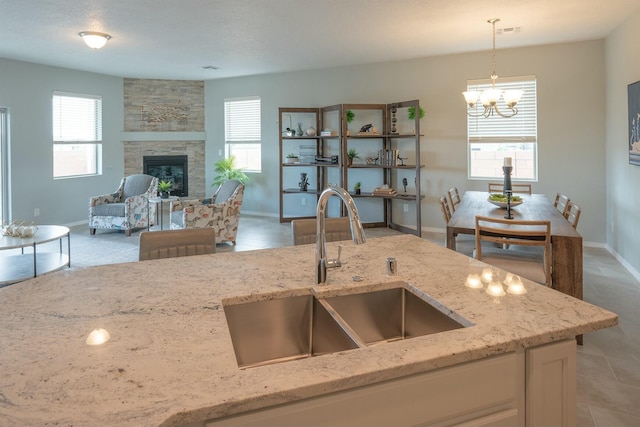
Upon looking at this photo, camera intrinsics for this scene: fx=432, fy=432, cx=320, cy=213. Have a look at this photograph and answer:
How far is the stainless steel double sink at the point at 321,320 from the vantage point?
1455 mm

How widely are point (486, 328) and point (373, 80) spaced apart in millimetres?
6632

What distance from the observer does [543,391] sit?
1159 mm

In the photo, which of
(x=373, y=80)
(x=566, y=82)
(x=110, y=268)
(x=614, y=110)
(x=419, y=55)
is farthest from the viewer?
(x=373, y=80)

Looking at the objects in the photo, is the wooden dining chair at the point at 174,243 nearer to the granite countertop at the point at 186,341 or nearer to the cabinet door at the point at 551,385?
the granite countertop at the point at 186,341

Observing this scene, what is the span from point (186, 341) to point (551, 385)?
985mm

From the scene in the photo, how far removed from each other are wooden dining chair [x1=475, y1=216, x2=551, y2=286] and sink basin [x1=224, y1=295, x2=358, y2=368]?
201cm

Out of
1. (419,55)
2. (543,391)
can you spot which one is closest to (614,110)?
(419,55)

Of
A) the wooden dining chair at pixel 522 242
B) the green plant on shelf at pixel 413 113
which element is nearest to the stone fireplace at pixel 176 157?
the green plant on shelf at pixel 413 113

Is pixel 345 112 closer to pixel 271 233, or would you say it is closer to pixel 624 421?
pixel 271 233

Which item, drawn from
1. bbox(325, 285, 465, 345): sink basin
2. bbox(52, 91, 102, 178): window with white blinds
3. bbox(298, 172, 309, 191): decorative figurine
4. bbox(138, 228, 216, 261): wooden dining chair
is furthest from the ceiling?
bbox(325, 285, 465, 345): sink basin

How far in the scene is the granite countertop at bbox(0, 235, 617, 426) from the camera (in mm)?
868

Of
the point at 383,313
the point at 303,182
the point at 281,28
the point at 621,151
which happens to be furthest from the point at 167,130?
the point at 383,313

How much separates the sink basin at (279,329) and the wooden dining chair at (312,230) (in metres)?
1.05

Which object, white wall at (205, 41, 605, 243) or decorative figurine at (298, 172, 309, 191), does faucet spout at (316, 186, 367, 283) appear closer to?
white wall at (205, 41, 605, 243)
